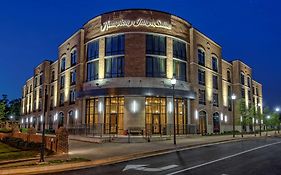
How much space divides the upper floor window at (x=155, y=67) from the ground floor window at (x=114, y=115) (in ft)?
17.1

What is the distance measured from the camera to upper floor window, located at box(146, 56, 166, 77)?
37.1 metres

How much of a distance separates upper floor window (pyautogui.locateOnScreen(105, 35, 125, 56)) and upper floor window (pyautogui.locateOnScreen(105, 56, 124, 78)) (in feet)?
2.77

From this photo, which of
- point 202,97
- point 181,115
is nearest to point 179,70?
point 181,115

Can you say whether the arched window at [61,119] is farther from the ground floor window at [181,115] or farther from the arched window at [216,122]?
the arched window at [216,122]

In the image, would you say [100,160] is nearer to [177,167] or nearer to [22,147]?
[177,167]

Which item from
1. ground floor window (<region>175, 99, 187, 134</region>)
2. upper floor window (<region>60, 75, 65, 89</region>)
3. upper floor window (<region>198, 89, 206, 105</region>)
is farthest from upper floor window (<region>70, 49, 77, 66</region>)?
upper floor window (<region>198, 89, 206, 105</region>)

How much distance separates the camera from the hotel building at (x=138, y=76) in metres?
35.6

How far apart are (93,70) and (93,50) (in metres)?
3.01

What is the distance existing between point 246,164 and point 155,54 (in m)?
25.8

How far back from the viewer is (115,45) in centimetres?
3806

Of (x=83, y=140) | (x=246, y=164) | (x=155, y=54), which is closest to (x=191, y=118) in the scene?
(x=155, y=54)

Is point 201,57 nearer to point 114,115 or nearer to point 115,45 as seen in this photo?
point 115,45

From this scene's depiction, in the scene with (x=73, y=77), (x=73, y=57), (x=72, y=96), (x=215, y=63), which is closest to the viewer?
(x=72, y=96)

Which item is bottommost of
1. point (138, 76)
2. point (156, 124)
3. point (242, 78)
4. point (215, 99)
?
point (156, 124)
